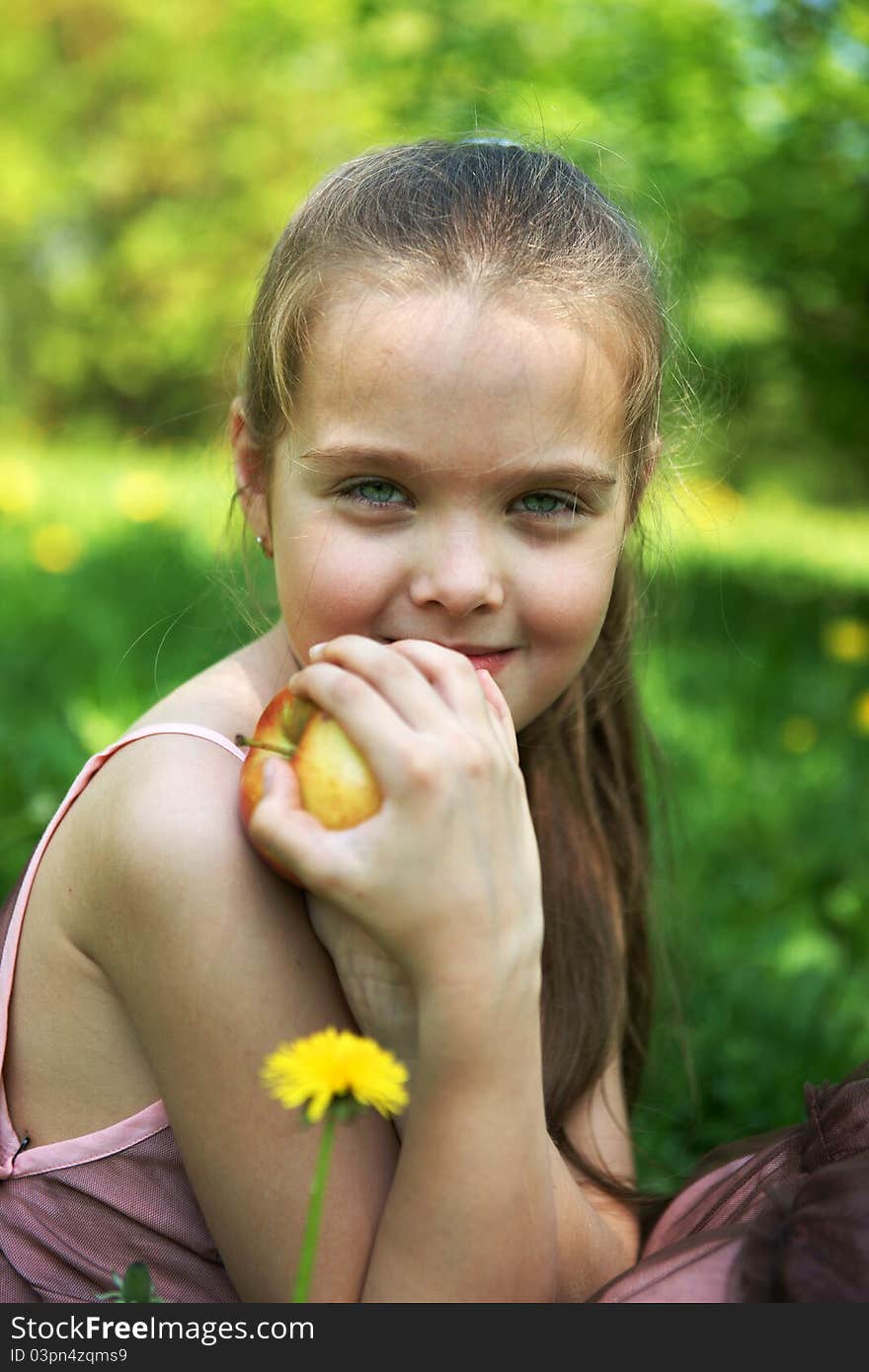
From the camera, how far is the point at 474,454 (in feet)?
5.05

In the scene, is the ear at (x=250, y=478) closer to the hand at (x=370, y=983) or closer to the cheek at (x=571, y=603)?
the cheek at (x=571, y=603)

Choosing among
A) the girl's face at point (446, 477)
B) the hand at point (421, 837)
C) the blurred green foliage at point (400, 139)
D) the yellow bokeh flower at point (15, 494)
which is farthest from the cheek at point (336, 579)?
the yellow bokeh flower at point (15, 494)

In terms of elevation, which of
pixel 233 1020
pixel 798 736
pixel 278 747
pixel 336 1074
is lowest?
pixel 798 736

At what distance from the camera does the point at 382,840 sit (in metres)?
1.28

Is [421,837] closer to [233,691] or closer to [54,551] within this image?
[233,691]

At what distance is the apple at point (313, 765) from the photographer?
1308 millimetres

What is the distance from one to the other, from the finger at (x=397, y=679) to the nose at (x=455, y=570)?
0.19m

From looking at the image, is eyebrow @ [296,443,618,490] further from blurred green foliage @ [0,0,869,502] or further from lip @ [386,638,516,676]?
blurred green foliage @ [0,0,869,502]

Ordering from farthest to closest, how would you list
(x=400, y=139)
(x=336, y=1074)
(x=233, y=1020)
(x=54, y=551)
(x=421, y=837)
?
(x=54, y=551)
(x=400, y=139)
(x=233, y=1020)
(x=421, y=837)
(x=336, y=1074)

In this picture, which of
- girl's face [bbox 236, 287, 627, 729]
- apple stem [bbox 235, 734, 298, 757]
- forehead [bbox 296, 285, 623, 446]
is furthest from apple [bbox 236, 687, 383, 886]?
forehead [bbox 296, 285, 623, 446]

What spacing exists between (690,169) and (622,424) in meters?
4.75

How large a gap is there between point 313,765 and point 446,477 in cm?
38

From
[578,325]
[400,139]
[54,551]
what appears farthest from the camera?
[54,551]

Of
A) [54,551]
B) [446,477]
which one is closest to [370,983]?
[446,477]
